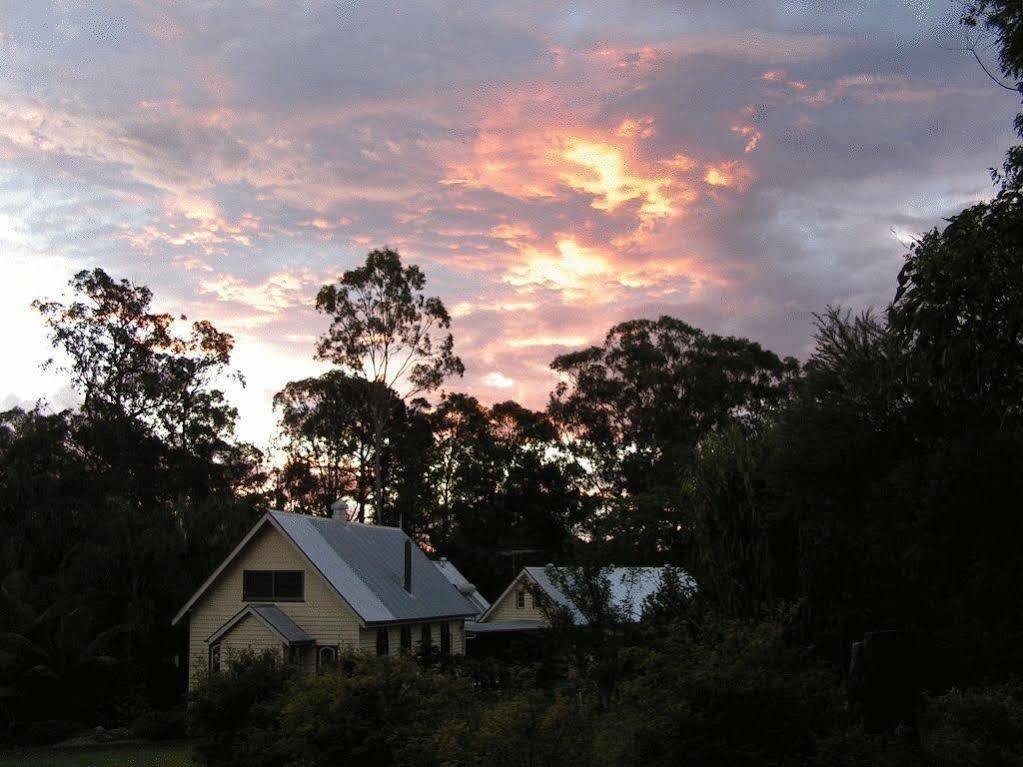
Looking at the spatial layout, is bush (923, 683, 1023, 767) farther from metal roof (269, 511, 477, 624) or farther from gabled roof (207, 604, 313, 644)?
gabled roof (207, 604, 313, 644)

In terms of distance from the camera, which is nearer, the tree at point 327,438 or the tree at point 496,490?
the tree at point 327,438

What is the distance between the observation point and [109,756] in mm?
25328

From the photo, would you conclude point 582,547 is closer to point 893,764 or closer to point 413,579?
point 893,764

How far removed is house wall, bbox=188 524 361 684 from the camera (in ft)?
104

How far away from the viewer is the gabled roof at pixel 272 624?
30.6 meters

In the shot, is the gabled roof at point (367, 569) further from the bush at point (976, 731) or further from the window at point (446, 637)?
the bush at point (976, 731)

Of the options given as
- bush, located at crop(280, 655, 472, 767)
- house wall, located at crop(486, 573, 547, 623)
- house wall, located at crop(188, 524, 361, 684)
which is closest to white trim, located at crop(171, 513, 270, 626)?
house wall, located at crop(188, 524, 361, 684)

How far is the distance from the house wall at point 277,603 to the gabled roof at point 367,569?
1.24 feet

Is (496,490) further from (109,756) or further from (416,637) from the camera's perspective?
(109,756)

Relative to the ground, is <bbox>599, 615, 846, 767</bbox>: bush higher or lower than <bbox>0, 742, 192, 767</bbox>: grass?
higher

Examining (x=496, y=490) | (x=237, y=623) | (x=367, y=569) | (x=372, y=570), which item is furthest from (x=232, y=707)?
(x=496, y=490)

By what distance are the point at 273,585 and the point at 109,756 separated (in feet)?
26.4

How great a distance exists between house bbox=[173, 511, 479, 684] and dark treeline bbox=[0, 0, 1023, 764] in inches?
127

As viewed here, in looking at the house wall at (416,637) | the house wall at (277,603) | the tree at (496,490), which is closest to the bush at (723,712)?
the house wall at (416,637)
